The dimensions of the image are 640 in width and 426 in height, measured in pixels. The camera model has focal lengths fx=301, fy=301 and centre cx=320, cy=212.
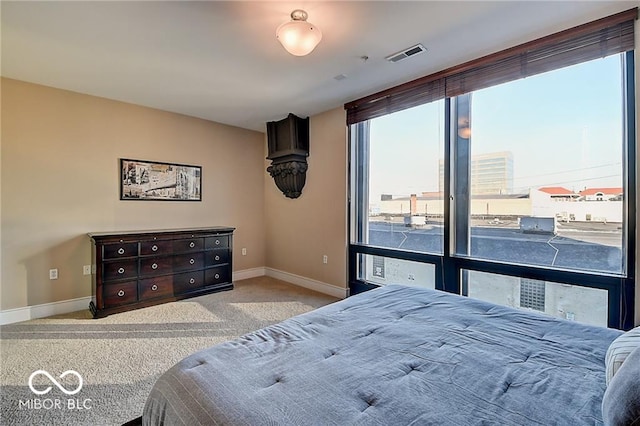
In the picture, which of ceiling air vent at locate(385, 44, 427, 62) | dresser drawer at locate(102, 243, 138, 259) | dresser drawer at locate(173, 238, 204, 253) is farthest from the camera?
dresser drawer at locate(173, 238, 204, 253)

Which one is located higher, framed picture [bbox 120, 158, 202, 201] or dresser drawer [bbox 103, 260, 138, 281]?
framed picture [bbox 120, 158, 202, 201]

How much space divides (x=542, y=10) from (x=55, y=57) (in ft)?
12.9

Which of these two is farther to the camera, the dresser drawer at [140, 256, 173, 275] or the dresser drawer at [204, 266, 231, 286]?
the dresser drawer at [204, 266, 231, 286]

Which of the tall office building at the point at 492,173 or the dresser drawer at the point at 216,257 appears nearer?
the tall office building at the point at 492,173

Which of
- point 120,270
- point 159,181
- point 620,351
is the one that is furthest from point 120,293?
point 620,351

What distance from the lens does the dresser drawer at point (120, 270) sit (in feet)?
10.8

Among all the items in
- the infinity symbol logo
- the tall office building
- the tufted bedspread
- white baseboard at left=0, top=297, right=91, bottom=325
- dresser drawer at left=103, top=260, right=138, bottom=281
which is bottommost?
the infinity symbol logo

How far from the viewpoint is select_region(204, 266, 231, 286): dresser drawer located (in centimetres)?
411

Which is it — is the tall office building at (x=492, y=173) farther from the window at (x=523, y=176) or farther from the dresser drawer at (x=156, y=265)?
the dresser drawer at (x=156, y=265)

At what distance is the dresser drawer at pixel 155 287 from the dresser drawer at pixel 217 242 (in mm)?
609

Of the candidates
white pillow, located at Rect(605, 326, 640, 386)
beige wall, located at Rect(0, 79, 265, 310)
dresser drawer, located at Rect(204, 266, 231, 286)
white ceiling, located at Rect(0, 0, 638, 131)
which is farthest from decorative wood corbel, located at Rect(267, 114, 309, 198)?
white pillow, located at Rect(605, 326, 640, 386)

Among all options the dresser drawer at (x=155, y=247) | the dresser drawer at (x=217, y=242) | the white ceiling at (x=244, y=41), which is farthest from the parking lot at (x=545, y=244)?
the dresser drawer at (x=155, y=247)

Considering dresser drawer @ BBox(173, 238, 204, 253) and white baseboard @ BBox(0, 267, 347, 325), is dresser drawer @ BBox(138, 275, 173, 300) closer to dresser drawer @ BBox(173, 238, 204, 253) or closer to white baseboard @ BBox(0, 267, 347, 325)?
dresser drawer @ BBox(173, 238, 204, 253)

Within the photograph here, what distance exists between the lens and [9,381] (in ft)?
6.72
